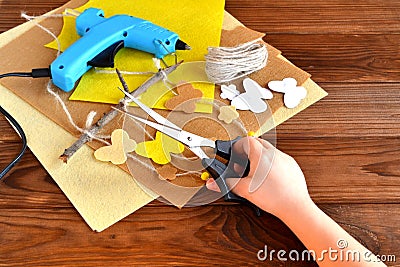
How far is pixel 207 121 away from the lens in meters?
0.83

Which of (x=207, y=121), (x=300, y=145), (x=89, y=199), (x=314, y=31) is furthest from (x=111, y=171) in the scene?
(x=314, y=31)

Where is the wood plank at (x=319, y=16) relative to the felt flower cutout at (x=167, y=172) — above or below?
above

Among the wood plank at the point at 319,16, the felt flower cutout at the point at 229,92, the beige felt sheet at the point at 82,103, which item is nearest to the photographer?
the beige felt sheet at the point at 82,103

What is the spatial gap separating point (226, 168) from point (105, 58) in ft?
1.02

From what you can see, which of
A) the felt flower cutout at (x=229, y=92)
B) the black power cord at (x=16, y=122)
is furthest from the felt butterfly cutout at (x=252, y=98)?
the black power cord at (x=16, y=122)

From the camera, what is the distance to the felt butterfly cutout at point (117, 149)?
78 centimetres

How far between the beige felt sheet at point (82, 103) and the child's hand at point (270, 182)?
8 centimetres

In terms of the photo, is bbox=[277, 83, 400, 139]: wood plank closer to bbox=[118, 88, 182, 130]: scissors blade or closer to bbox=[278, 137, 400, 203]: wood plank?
bbox=[278, 137, 400, 203]: wood plank

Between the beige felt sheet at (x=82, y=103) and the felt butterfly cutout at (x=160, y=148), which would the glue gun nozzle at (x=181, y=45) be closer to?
the beige felt sheet at (x=82, y=103)

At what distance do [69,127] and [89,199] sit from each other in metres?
0.14

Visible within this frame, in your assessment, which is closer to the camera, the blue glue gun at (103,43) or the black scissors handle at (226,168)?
the black scissors handle at (226,168)

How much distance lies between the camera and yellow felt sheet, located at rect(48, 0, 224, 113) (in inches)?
34.1

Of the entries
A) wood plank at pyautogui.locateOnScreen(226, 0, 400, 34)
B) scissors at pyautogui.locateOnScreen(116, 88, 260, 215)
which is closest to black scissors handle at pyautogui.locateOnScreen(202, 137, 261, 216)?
scissors at pyautogui.locateOnScreen(116, 88, 260, 215)

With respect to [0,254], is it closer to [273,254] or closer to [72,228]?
[72,228]
